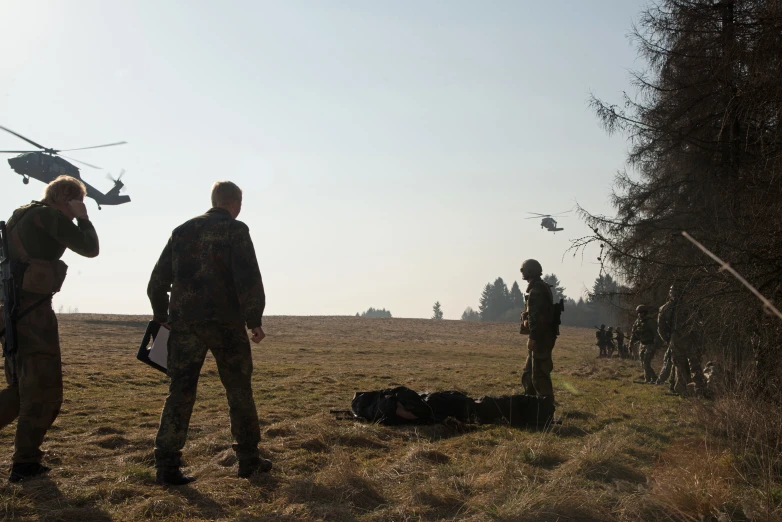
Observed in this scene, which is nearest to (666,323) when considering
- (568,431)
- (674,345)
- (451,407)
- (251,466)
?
(674,345)

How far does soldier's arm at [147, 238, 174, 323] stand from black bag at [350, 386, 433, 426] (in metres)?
2.98

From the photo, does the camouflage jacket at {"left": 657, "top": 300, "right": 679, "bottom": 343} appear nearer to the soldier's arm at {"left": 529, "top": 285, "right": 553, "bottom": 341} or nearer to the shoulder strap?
the soldier's arm at {"left": 529, "top": 285, "right": 553, "bottom": 341}

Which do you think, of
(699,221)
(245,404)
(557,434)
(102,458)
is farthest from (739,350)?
(102,458)

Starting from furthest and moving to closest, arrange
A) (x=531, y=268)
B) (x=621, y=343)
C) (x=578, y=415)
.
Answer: (x=621, y=343), (x=531, y=268), (x=578, y=415)

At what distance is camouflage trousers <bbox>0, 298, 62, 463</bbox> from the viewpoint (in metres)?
4.61

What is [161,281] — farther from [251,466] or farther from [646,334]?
[646,334]

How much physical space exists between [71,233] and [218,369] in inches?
59.4

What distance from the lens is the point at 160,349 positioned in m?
5.22

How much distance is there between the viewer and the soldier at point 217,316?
473cm

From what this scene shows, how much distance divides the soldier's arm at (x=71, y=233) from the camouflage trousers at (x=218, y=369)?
2.93 feet

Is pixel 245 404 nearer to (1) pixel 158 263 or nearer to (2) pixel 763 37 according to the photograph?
(1) pixel 158 263

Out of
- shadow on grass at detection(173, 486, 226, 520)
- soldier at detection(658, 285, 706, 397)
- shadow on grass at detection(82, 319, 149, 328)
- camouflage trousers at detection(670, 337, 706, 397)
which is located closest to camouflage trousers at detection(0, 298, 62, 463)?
shadow on grass at detection(173, 486, 226, 520)

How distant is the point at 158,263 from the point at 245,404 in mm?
1287

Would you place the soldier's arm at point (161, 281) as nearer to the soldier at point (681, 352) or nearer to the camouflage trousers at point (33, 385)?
the camouflage trousers at point (33, 385)
